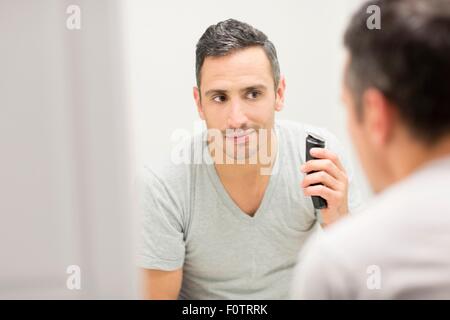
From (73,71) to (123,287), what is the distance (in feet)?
1.12

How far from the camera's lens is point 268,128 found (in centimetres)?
103

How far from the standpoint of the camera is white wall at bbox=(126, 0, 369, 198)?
0.98 metres

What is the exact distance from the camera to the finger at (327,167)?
3.20 ft

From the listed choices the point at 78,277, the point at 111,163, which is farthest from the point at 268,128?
the point at 78,277

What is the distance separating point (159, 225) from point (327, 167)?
33cm

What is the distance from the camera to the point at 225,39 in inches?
38.0

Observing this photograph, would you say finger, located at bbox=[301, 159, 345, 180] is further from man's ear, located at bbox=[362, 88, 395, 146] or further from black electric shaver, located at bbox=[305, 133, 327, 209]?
man's ear, located at bbox=[362, 88, 395, 146]

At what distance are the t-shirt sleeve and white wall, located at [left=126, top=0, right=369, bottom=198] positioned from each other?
2.2 inches

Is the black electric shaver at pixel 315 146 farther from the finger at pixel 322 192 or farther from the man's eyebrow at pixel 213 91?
the man's eyebrow at pixel 213 91

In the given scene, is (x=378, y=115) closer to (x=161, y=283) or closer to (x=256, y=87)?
(x=256, y=87)

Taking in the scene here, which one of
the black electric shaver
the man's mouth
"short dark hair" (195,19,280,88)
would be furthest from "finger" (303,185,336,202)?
"short dark hair" (195,19,280,88)

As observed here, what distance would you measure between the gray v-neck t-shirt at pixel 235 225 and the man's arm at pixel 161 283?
2 centimetres

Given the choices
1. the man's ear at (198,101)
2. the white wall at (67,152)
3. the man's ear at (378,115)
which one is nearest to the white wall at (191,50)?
the man's ear at (198,101)

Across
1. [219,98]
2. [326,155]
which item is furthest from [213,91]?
[326,155]
